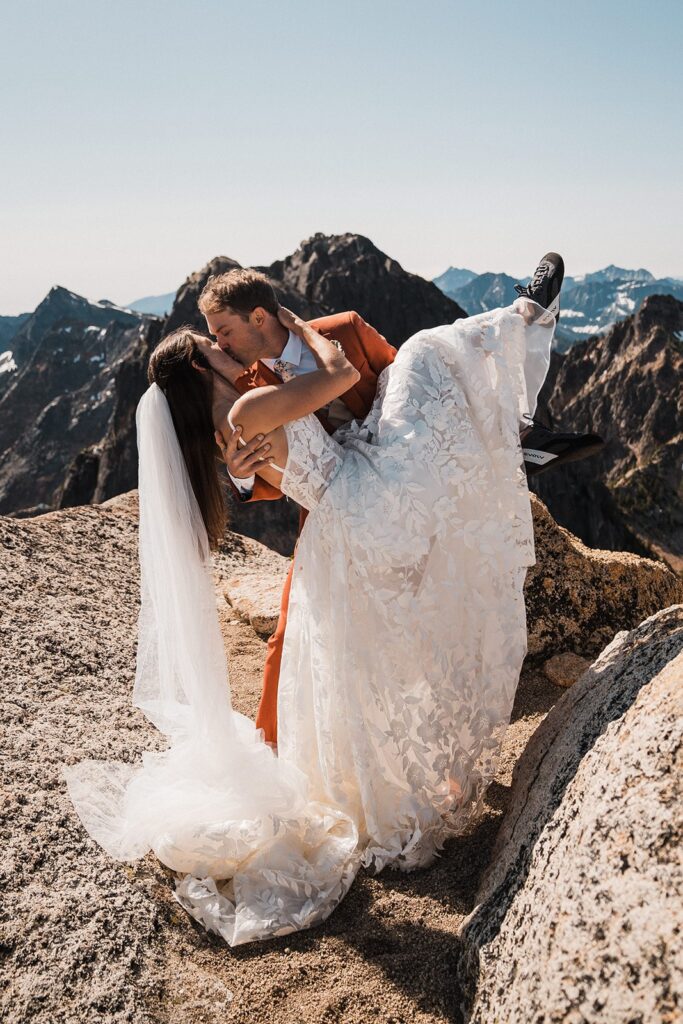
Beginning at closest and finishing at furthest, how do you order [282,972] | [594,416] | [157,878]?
[282,972] → [157,878] → [594,416]

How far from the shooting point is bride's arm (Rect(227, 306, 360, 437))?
10.7ft

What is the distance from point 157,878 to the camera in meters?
3.32

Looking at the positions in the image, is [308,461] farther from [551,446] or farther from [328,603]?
[551,446]

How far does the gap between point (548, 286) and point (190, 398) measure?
210cm

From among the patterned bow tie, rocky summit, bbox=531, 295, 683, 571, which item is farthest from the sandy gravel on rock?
rocky summit, bbox=531, 295, 683, 571

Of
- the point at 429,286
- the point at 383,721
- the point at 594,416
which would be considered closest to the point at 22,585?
the point at 383,721

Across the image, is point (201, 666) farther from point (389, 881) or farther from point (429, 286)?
point (429, 286)

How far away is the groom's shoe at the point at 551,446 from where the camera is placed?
3816 millimetres

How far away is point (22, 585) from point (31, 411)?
14680cm

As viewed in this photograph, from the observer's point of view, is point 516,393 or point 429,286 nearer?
point 516,393

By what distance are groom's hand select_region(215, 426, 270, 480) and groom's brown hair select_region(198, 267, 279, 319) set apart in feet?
2.06

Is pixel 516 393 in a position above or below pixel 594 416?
above

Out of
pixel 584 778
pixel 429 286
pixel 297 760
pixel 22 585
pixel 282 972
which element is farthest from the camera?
pixel 429 286

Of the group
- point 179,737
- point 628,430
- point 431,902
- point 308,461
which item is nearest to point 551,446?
point 308,461
